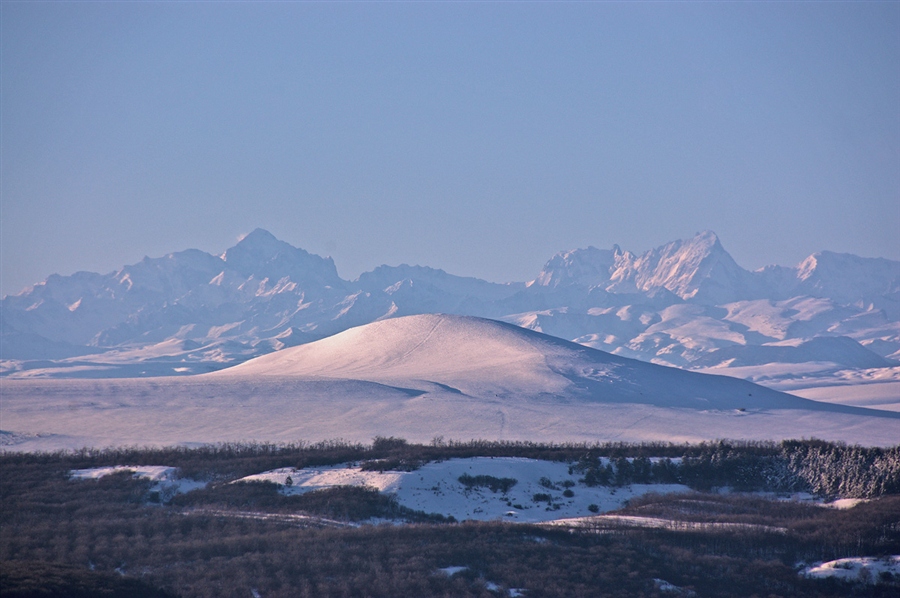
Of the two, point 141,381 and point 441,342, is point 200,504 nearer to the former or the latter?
point 141,381

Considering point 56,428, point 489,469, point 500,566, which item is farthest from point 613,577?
point 56,428

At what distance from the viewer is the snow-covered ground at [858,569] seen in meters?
30.8

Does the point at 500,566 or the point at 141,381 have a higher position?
the point at 141,381

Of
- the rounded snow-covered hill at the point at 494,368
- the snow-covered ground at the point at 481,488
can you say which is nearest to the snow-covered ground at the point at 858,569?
the snow-covered ground at the point at 481,488

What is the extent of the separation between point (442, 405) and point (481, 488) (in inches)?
2409

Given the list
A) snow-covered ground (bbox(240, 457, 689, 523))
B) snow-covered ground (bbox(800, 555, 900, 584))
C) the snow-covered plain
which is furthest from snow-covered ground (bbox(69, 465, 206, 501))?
the snow-covered plain

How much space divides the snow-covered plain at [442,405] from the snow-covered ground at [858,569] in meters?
56.0

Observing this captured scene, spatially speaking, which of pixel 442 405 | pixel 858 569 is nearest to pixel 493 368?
pixel 442 405

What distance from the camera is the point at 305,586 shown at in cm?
2839

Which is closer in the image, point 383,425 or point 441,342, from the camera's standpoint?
point 383,425

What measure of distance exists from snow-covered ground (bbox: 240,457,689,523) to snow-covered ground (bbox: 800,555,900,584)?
47.1ft

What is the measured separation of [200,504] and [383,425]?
54370 millimetres

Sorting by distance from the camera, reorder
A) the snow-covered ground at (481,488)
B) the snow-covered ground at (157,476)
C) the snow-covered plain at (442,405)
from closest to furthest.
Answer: the snow-covered ground at (481,488) → the snow-covered ground at (157,476) → the snow-covered plain at (442,405)

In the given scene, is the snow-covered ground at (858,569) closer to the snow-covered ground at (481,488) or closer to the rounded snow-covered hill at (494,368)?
the snow-covered ground at (481,488)
